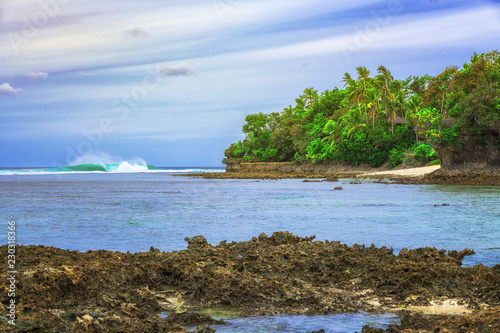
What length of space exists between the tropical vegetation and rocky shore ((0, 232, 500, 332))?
3595 centimetres

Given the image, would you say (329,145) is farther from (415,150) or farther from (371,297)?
(371,297)

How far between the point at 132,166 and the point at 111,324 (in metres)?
155

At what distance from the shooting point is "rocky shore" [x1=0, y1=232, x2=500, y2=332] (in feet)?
18.9

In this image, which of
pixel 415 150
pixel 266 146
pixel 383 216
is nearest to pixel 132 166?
pixel 266 146

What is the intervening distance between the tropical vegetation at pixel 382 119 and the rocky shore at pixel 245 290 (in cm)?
3595

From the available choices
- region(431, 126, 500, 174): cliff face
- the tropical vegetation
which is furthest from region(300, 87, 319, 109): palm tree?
region(431, 126, 500, 174): cliff face

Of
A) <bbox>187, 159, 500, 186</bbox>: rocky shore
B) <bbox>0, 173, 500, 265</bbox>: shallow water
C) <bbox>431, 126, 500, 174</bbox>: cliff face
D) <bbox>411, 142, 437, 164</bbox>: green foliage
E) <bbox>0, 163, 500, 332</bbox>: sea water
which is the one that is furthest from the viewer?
<bbox>411, 142, 437, 164</bbox>: green foliage

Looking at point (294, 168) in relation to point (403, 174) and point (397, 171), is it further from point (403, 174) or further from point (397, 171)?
point (403, 174)

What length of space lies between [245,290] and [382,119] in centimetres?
7064

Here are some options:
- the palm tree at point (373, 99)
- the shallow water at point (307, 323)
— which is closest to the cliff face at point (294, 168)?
the palm tree at point (373, 99)

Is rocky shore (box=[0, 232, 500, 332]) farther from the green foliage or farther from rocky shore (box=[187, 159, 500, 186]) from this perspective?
the green foliage

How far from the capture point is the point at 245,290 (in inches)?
289

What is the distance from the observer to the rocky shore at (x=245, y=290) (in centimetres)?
575

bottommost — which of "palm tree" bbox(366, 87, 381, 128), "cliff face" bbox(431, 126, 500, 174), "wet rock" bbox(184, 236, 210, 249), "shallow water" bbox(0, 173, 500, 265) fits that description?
"shallow water" bbox(0, 173, 500, 265)
